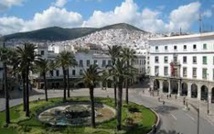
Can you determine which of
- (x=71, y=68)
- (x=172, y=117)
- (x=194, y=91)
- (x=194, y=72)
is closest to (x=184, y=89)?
(x=194, y=91)

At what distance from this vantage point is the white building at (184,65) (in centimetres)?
8362

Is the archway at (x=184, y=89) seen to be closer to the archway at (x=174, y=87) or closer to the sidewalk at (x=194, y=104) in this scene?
the archway at (x=174, y=87)

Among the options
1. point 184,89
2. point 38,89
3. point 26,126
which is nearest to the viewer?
point 26,126

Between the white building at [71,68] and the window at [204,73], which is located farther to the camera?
the white building at [71,68]

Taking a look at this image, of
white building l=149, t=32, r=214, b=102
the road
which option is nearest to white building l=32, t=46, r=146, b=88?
the road

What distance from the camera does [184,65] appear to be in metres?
91.4

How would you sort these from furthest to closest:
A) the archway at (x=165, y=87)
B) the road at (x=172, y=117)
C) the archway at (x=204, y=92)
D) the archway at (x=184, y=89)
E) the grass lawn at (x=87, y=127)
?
1. the archway at (x=165, y=87)
2. the archway at (x=184, y=89)
3. the archway at (x=204, y=92)
4. the road at (x=172, y=117)
5. the grass lawn at (x=87, y=127)

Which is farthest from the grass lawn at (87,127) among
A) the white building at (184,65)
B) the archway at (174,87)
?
the archway at (174,87)

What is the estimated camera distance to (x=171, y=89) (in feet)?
A: 317

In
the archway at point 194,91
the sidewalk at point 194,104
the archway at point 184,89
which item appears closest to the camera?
the sidewalk at point 194,104

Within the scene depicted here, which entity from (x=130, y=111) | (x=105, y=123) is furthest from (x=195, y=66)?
(x=105, y=123)

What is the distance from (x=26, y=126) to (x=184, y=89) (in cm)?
5194

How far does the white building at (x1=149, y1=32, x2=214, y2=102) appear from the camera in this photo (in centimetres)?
8362

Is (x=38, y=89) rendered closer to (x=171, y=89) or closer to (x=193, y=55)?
(x=171, y=89)
